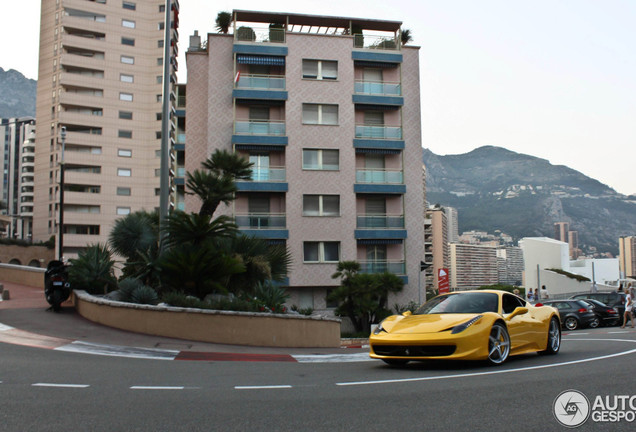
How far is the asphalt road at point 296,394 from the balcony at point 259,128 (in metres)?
30.7

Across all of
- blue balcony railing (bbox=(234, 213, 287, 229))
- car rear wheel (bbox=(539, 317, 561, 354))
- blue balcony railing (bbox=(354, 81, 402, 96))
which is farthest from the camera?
blue balcony railing (bbox=(354, 81, 402, 96))

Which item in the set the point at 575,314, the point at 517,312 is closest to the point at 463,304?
the point at 517,312

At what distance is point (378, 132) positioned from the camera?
4162 cm

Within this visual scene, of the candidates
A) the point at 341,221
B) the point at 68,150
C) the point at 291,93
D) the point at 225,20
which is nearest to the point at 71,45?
the point at 68,150

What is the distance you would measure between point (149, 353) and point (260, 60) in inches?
1246

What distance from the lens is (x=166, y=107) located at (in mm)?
18656

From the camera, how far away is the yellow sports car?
905 centimetres

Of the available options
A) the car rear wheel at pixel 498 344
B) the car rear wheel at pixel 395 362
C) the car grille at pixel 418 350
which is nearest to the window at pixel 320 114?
the car rear wheel at pixel 395 362

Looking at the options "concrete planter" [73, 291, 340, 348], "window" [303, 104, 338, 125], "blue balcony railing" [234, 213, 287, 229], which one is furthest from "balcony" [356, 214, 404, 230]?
"concrete planter" [73, 291, 340, 348]

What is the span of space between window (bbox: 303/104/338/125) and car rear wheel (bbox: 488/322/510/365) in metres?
32.2

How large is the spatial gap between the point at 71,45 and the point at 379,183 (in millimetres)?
47641

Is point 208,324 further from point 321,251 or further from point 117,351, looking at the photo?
point 321,251

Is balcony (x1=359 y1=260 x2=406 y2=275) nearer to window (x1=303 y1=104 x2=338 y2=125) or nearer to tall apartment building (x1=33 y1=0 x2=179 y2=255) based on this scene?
window (x1=303 y1=104 x2=338 y2=125)

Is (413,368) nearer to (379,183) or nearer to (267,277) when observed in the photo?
(267,277)
